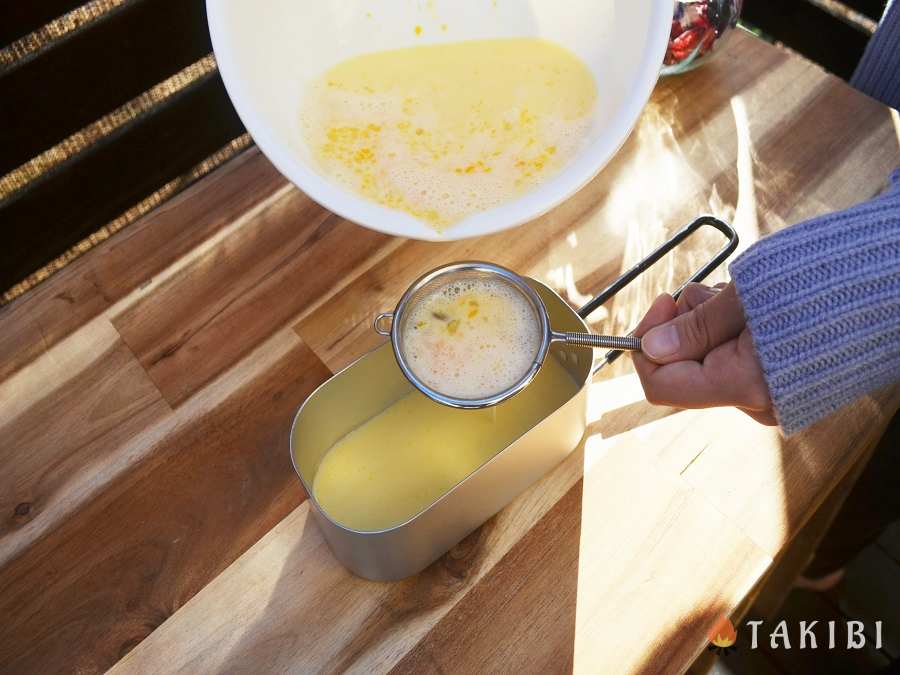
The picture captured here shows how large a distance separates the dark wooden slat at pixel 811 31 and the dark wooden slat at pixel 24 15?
1.10 m

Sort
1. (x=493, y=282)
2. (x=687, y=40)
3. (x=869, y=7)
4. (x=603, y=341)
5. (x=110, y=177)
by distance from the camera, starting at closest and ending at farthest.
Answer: (x=603, y=341) < (x=493, y=282) < (x=687, y=40) < (x=110, y=177) < (x=869, y=7)

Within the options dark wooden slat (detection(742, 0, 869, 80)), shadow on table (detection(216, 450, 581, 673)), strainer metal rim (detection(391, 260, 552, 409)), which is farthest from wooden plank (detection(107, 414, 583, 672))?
dark wooden slat (detection(742, 0, 869, 80))

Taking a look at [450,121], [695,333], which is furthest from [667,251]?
[450,121]

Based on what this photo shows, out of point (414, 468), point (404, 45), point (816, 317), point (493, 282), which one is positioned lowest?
point (414, 468)

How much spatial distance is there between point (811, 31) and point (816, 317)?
0.95 metres

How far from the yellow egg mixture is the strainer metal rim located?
154mm

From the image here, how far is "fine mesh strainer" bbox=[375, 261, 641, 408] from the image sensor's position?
707 mm

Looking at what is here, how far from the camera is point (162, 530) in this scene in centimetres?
75

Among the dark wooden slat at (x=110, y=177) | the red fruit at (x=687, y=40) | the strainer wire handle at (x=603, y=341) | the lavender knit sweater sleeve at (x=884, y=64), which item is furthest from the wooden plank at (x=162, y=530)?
the lavender knit sweater sleeve at (x=884, y=64)

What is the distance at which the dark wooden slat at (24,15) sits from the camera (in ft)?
2.84

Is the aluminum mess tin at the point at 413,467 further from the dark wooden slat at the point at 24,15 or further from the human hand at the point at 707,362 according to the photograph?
the dark wooden slat at the point at 24,15

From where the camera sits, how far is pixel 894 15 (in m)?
0.93

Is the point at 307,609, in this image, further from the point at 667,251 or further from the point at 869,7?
the point at 869,7

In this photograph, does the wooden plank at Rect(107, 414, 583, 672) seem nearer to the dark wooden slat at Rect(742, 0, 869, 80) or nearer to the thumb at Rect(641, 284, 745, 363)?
the thumb at Rect(641, 284, 745, 363)
